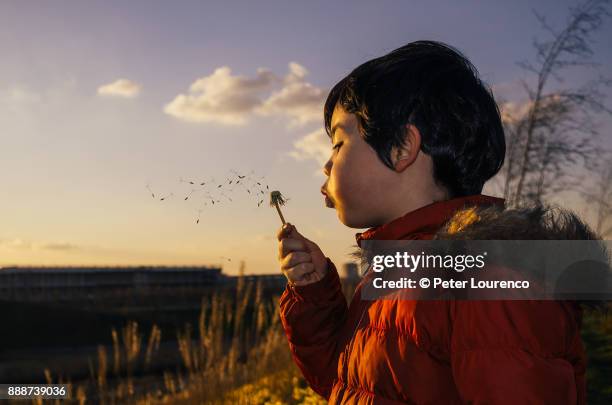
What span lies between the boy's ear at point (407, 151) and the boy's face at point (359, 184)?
0.03m

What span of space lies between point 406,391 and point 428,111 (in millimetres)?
769

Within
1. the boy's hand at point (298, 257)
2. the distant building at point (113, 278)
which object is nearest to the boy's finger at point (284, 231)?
the boy's hand at point (298, 257)

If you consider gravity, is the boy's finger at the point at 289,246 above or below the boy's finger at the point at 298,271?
above

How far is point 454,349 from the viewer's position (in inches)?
59.9

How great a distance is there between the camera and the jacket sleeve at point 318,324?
7.28 feet

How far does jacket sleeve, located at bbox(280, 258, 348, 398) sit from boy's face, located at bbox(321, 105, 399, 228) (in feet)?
A: 1.22

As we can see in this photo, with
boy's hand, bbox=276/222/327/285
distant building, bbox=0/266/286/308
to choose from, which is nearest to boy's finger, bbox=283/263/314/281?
boy's hand, bbox=276/222/327/285

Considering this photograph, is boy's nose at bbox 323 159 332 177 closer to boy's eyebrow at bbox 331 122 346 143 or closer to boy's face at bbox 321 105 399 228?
boy's face at bbox 321 105 399 228

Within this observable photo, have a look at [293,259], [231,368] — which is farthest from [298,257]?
[231,368]

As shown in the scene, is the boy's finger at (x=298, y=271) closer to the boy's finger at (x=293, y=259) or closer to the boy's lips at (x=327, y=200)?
the boy's finger at (x=293, y=259)

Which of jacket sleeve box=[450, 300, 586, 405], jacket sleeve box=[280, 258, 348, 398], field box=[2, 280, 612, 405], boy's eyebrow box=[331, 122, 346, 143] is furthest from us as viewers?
field box=[2, 280, 612, 405]

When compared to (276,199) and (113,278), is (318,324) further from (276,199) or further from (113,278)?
(113,278)

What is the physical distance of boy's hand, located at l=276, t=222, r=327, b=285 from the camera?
2.06m

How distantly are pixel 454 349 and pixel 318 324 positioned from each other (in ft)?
2.53
